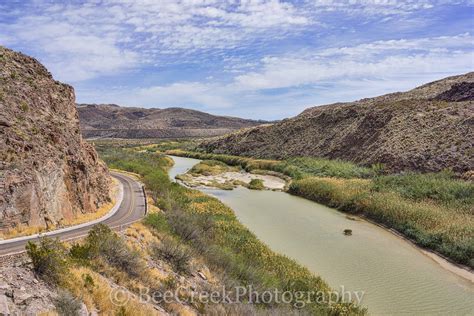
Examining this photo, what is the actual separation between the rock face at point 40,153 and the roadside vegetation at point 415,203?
73.7 feet

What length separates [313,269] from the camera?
21.0m

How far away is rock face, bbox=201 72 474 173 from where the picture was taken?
48.0 metres

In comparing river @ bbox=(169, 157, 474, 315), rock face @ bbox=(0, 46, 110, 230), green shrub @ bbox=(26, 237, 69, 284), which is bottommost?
river @ bbox=(169, 157, 474, 315)

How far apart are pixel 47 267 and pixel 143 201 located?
771 inches

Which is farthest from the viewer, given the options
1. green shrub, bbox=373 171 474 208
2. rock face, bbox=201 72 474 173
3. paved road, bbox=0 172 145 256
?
rock face, bbox=201 72 474 173

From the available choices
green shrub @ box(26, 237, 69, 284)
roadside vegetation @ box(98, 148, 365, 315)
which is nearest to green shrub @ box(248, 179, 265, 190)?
roadside vegetation @ box(98, 148, 365, 315)

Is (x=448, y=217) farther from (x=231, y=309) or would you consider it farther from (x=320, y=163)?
(x=320, y=163)

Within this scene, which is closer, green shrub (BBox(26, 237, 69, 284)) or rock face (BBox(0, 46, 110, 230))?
green shrub (BBox(26, 237, 69, 284))

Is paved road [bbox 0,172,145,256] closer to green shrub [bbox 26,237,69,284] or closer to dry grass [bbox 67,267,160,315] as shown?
green shrub [bbox 26,237,69,284]

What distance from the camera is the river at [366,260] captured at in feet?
57.0

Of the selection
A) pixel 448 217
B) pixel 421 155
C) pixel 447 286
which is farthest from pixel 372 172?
pixel 447 286

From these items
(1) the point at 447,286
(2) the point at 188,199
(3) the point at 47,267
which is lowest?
(1) the point at 447,286

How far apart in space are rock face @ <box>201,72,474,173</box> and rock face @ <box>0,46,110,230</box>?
3951 centimetres

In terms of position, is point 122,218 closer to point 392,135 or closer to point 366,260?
point 366,260
